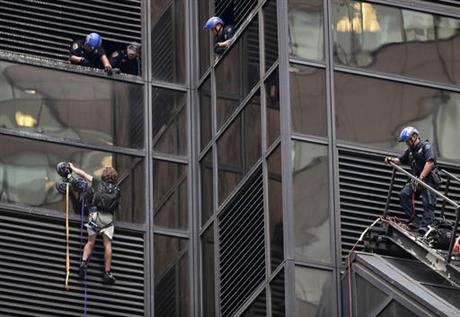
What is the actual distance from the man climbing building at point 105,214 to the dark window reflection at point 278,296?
3.81 meters

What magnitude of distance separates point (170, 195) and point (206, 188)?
0.70 metres

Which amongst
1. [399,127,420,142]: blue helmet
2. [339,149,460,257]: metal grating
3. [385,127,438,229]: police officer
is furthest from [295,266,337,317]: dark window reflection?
[399,127,420,142]: blue helmet

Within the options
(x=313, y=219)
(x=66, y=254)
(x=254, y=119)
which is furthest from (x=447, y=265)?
(x=66, y=254)

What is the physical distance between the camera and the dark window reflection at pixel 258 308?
3375 cm

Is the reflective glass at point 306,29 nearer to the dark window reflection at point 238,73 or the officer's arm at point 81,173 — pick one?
the dark window reflection at point 238,73

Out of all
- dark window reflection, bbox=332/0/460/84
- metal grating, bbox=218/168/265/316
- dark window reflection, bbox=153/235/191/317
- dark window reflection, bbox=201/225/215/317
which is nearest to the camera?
metal grating, bbox=218/168/265/316

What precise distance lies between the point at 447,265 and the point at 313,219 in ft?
8.42

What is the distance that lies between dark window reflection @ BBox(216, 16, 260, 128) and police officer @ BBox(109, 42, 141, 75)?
5.94ft

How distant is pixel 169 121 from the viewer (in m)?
38.0

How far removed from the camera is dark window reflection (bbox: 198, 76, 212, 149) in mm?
37469

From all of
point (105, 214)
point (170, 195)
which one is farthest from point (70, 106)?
point (170, 195)

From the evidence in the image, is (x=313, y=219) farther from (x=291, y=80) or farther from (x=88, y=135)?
(x=88, y=135)

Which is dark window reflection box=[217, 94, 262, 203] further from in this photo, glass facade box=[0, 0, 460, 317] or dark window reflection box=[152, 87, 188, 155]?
dark window reflection box=[152, 87, 188, 155]

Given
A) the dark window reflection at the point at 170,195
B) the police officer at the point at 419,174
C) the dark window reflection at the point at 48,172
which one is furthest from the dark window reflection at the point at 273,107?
the dark window reflection at the point at 48,172
